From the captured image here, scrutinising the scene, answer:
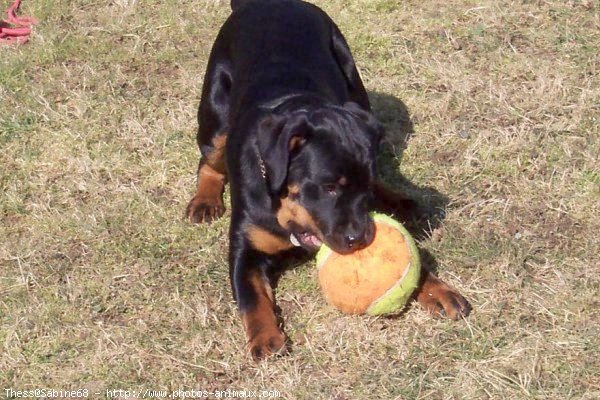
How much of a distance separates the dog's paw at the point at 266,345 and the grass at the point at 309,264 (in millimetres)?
39

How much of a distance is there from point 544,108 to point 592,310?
6.09 feet

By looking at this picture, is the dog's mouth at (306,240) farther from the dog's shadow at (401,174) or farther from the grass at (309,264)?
the dog's shadow at (401,174)

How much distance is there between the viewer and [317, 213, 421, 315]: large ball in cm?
399

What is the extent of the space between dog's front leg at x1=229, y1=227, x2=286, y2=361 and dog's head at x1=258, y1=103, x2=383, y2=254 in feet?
1.42

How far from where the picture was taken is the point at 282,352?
4070 mm

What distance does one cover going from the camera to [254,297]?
427 cm

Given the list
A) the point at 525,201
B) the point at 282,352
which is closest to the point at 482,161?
the point at 525,201

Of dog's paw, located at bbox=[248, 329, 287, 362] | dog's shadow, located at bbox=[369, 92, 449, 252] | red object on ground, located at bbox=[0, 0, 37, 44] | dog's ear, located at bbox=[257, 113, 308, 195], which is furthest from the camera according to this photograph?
red object on ground, located at bbox=[0, 0, 37, 44]

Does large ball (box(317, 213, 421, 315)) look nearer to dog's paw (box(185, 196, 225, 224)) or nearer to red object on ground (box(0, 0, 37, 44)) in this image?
dog's paw (box(185, 196, 225, 224))

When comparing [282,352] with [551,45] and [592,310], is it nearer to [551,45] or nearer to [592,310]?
[592,310]

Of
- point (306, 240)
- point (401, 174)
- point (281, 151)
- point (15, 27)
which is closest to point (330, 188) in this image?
point (281, 151)

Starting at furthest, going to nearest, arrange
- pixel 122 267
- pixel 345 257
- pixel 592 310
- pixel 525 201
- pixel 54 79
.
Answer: pixel 54 79 < pixel 525 201 < pixel 122 267 < pixel 592 310 < pixel 345 257

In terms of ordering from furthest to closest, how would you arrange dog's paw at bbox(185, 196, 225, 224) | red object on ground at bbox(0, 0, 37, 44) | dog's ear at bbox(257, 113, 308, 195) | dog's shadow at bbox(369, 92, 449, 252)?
1. red object on ground at bbox(0, 0, 37, 44)
2. dog's paw at bbox(185, 196, 225, 224)
3. dog's shadow at bbox(369, 92, 449, 252)
4. dog's ear at bbox(257, 113, 308, 195)

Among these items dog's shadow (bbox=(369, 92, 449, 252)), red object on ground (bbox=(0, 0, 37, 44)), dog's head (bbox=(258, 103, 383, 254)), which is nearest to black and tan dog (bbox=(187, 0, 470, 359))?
dog's head (bbox=(258, 103, 383, 254))
